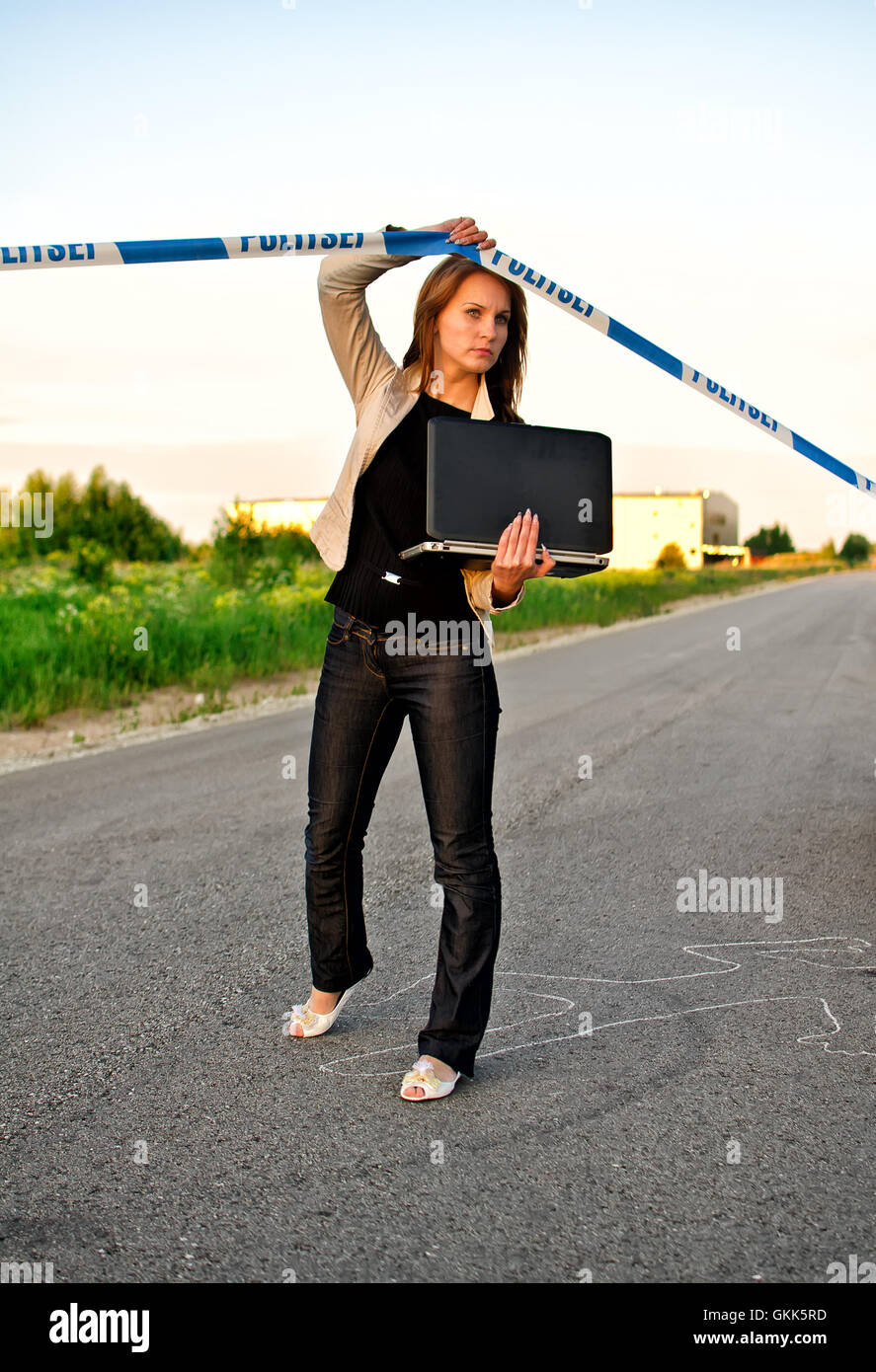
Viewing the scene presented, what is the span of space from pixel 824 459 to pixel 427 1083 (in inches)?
99.2

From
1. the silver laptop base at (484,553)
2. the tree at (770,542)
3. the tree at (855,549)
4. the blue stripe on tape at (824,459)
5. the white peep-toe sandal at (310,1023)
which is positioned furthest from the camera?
the tree at (770,542)

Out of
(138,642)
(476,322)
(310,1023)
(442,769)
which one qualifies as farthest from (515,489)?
(138,642)

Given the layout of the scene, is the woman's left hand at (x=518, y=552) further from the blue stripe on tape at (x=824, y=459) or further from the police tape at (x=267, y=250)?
the blue stripe on tape at (x=824, y=459)

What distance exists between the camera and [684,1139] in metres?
2.81

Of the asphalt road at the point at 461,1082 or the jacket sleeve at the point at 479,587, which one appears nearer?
the asphalt road at the point at 461,1082

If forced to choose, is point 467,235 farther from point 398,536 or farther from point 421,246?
point 398,536

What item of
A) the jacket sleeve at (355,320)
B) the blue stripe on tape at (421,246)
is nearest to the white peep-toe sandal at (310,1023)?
the jacket sleeve at (355,320)

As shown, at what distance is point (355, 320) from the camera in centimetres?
307

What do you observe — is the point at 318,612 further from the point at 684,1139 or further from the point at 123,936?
the point at 684,1139

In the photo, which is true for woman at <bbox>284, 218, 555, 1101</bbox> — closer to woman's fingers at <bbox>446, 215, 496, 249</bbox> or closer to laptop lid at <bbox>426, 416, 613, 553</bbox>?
woman's fingers at <bbox>446, 215, 496, 249</bbox>

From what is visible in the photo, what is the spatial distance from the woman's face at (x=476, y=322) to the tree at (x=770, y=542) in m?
185

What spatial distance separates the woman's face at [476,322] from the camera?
117 inches
